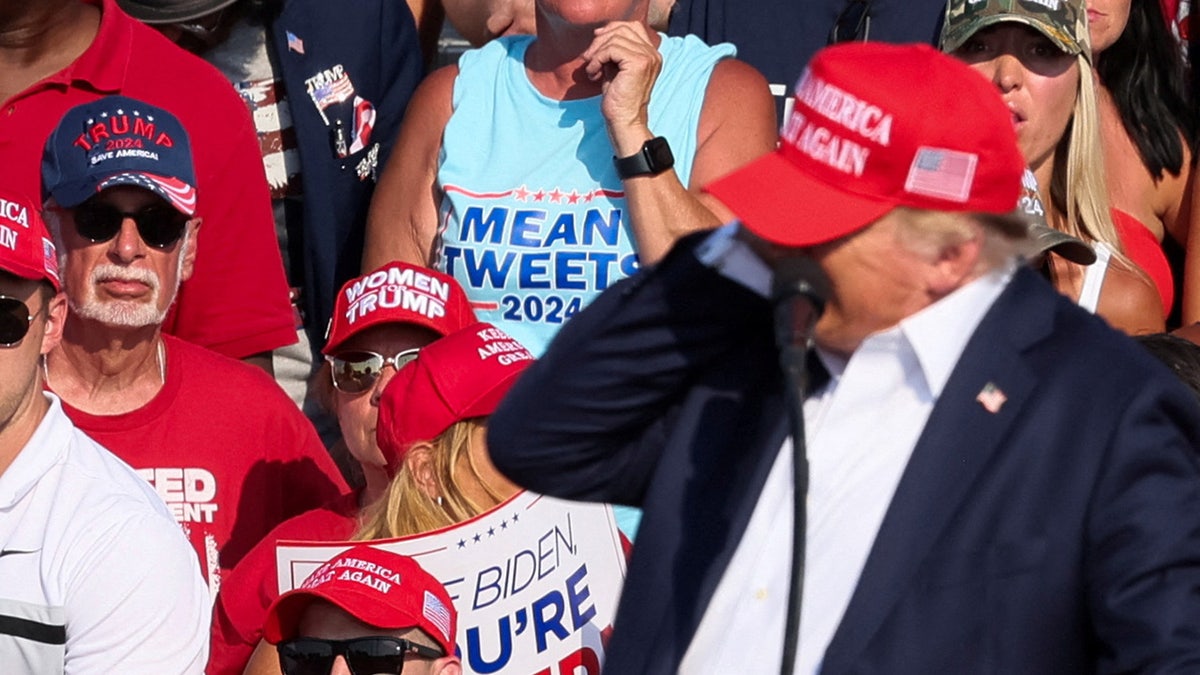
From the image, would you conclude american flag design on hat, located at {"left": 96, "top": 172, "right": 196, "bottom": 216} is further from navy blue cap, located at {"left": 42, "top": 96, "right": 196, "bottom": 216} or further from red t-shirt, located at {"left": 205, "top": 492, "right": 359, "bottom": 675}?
red t-shirt, located at {"left": 205, "top": 492, "right": 359, "bottom": 675}

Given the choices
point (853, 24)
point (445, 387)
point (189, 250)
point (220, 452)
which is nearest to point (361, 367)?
point (220, 452)

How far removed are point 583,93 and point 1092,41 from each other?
1.32m

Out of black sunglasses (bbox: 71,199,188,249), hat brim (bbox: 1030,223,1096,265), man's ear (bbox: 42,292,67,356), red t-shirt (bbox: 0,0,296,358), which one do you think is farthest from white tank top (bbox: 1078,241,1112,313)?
man's ear (bbox: 42,292,67,356)

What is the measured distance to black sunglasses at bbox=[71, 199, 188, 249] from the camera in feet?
15.5

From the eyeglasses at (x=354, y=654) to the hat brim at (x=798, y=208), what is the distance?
1.41 meters

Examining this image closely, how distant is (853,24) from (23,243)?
2.20 m

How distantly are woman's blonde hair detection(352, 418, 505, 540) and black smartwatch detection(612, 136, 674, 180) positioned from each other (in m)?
0.78

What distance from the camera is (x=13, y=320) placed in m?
4.02

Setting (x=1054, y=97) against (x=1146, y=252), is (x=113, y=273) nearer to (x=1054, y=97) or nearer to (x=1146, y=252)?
(x=1054, y=97)

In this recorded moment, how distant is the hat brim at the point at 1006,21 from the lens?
15.3 feet

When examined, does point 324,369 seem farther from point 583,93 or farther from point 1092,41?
point 1092,41

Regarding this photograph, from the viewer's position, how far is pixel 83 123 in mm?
4805

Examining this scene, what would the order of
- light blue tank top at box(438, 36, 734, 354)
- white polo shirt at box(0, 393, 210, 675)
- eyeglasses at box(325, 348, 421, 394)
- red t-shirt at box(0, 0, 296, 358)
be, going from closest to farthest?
white polo shirt at box(0, 393, 210, 675), light blue tank top at box(438, 36, 734, 354), eyeglasses at box(325, 348, 421, 394), red t-shirt at box(0, 0, 296, 358)

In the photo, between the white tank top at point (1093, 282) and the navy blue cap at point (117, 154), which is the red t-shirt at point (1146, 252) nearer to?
the white tank top at point (1093, 282)
